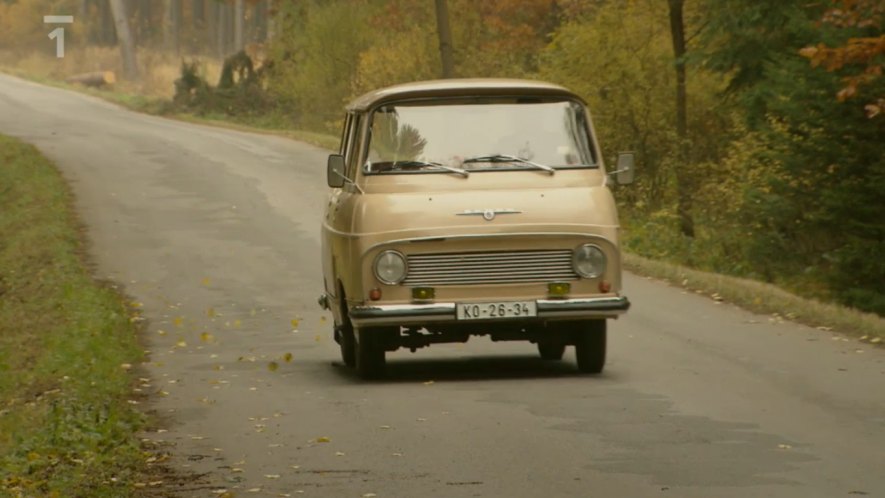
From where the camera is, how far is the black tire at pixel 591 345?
43.4ft

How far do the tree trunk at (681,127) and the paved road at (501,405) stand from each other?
1204 centimetres

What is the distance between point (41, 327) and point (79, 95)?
4524 centimetres

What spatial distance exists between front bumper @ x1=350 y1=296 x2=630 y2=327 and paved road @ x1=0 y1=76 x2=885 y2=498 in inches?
18.7

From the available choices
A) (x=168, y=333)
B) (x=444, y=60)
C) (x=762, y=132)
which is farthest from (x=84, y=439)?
(x=444, y=60)

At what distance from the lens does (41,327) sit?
19.2 m

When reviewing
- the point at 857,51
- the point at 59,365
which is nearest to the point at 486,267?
the point at 59,365

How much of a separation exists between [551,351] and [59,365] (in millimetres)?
4143

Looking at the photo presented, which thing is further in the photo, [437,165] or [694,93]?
[694,93]

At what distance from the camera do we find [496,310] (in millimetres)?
12734

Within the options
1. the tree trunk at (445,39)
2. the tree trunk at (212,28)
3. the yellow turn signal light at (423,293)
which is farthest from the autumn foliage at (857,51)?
the tree trunk at (212,28)

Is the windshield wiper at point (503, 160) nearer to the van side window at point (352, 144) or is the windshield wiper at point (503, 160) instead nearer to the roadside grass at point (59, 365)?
the van side window at point (352, 144)

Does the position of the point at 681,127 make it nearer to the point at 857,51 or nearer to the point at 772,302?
the point at 857,51

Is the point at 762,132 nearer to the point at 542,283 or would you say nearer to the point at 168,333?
the point at 168,333

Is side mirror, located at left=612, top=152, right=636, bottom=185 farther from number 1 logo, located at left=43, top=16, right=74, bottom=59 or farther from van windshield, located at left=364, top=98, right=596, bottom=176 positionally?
number 1 logo, located at left=43, top=16, right=74, bottom=59
